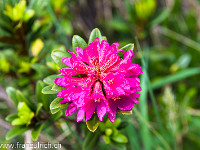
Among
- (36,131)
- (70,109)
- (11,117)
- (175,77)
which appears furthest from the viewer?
(175,77)

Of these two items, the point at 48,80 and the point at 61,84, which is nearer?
the point at 61,84

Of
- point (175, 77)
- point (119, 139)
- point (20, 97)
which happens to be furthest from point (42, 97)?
point (175, 77)

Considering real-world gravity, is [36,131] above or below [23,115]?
below

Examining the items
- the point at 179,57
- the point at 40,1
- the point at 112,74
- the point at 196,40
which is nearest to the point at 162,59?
the point at 179,57

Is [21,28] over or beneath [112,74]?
over

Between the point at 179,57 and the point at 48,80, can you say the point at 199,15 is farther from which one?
the point at 48,80

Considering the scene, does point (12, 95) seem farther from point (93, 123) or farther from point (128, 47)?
point (128, 47)

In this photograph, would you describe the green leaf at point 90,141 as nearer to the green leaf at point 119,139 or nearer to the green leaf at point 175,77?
the green leaf at point 119,139

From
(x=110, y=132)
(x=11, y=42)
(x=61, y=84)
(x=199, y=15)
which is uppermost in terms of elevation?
(x=199, y=15)
